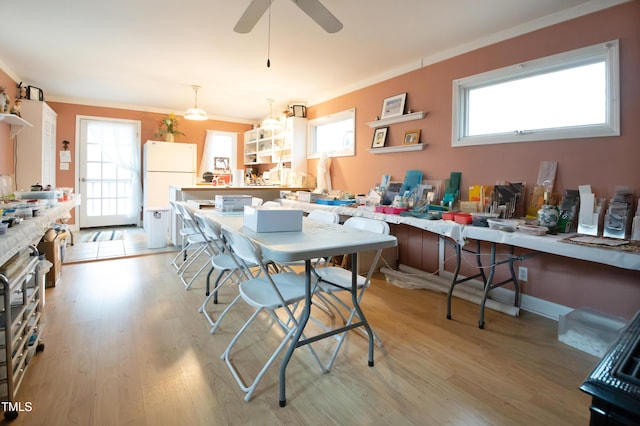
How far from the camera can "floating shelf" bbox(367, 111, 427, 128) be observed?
3665 mm

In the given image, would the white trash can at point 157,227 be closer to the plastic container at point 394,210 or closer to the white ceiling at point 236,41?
the white ceiling at point 236,41

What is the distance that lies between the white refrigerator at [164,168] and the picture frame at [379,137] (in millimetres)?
Answer: 3784

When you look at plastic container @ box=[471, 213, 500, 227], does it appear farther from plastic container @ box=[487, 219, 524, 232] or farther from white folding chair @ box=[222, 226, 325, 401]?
white folding chair @ box=[222, 226, 325, 401]

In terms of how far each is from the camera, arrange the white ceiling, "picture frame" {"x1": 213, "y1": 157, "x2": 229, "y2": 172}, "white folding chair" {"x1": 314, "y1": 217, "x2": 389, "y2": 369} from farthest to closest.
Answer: "picture frame" {"x1": 213, "y1": 157, "x2": 229, "y2": 172} → the white ceiling → "white folding chair" {"x1": 314, "y1": 217, "x2": 389, "y2": 369}

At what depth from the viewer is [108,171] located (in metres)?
6.39

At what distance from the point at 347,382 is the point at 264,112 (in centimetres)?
584

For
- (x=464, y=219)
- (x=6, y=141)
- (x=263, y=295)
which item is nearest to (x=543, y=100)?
(x=464, y=219)

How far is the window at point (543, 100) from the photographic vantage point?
2412 mm

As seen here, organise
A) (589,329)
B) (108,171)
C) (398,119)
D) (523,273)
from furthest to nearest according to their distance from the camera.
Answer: (108,171) < (398,119) < (523,273) < (589,329)

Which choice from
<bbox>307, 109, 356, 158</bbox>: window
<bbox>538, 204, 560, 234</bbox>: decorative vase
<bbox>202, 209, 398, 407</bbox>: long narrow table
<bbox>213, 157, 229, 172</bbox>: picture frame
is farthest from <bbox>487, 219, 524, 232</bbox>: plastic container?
<bbox>213, 157, 229, 172</bbox>: picture frame

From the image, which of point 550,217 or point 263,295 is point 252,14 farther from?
point 550,217

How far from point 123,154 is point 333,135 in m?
4.17

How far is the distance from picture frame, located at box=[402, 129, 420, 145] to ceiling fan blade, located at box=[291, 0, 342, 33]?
172 cm

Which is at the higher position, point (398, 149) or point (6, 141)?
point (6, 141)
